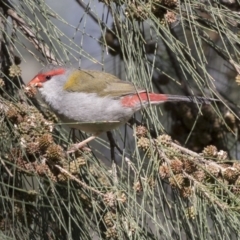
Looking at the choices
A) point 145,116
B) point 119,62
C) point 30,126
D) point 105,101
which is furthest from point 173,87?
point 30,126

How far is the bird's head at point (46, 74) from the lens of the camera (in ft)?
8.70

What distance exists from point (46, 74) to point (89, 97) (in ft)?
0.74

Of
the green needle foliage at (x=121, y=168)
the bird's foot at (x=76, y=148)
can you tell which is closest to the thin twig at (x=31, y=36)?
the green needle foliage at (x=121, y=168)

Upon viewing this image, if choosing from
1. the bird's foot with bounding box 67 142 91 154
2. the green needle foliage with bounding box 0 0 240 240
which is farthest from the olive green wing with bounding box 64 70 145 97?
the bird's foot with bounding box 67 142 91 154

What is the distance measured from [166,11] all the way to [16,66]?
2.08 feet

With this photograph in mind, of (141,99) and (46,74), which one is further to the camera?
(46,74)

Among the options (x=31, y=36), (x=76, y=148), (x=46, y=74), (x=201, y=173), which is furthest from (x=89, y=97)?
(x=201, y=173)

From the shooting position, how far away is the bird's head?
265 centimetres

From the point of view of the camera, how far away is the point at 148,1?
2.15 m

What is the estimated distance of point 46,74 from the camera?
2.74 m

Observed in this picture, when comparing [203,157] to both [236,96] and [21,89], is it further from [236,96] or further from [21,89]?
[236,96]

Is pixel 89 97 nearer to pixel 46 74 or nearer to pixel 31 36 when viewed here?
pixel 46 74

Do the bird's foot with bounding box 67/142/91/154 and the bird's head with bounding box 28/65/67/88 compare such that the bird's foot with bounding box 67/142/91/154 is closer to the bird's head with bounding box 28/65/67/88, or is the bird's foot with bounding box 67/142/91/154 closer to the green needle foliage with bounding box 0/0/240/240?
the green needle foliage with bounding box 0/0/240/240

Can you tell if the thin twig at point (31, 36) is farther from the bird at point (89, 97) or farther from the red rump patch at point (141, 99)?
the red rump patch at point (141, 99)
